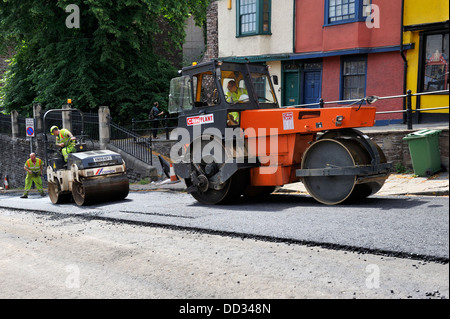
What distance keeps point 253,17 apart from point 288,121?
13.0 meters

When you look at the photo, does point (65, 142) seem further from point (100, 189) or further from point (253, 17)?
point (253, 17)

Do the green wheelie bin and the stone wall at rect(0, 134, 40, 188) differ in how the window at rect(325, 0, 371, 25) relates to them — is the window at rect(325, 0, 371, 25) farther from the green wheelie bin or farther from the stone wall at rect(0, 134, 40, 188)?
the stone wall at rect(0, 134, 40, 188)

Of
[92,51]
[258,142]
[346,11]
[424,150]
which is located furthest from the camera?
[92,51]

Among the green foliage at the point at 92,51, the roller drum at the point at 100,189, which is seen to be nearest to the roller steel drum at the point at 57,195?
the roller drum at the point at 100,189

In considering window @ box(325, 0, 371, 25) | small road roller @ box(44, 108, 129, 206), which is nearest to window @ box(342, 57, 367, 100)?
window @ box(325, 0, 371, 25)

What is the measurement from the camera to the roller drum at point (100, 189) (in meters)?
11.8

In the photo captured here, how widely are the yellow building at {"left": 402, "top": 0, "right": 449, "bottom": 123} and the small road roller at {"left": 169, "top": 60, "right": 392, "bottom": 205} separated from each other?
840 cm

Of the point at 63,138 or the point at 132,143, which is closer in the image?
the point at 63,138

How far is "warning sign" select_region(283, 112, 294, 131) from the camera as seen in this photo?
9266 mm

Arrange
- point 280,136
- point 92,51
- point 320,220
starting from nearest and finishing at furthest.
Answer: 1. point 320,220
2. point 280,136
3. point 92,51

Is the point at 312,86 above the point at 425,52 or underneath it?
underneath

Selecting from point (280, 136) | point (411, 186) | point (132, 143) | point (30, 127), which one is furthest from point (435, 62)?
point (30, 127)

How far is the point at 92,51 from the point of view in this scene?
24.6 metres
